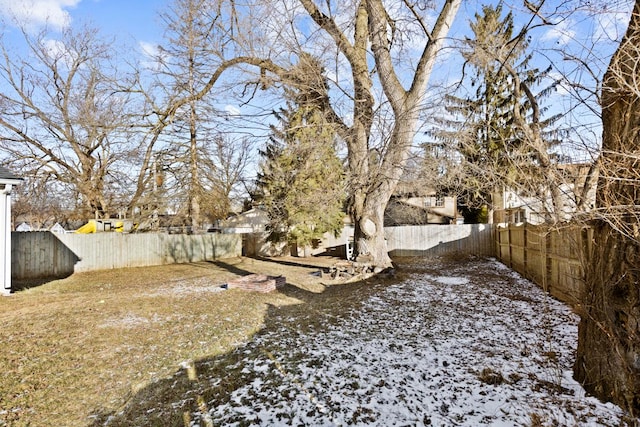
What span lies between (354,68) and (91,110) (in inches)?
451

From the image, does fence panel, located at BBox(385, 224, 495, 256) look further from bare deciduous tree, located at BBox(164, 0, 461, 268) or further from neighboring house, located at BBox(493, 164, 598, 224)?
neighboring house, located at BBox(493, 164, 598, 224)

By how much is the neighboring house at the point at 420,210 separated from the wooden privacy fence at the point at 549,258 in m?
10.8

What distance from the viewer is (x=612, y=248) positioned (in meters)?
2.65

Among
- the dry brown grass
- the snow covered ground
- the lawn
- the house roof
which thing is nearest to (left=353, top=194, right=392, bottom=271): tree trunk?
the dry brown grass

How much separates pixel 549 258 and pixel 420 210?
16.6 meters

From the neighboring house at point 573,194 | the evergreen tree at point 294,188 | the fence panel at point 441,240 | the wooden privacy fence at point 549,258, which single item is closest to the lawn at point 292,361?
the wooden privacy fence at point 549,258

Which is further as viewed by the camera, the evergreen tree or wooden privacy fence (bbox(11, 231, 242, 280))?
the evergreen tree

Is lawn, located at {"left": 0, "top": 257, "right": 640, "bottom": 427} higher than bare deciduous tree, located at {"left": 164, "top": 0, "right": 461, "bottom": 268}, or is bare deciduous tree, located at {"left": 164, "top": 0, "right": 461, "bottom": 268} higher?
bare deciduous tree, located at {"left": 164, "top": 0, "right": 461, "bottom": 268}

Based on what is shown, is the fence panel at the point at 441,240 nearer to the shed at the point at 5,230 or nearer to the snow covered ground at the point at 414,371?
the snow covered ground at the point at 414,371

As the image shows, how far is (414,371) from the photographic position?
3.54 metres

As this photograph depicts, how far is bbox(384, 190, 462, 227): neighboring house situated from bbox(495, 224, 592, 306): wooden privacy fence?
35.4 ft

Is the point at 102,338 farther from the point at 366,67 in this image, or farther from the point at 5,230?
the point at 366,67

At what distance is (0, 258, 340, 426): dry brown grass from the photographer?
306 centimetres

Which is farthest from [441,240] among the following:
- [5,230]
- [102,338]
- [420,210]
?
[5,230]
